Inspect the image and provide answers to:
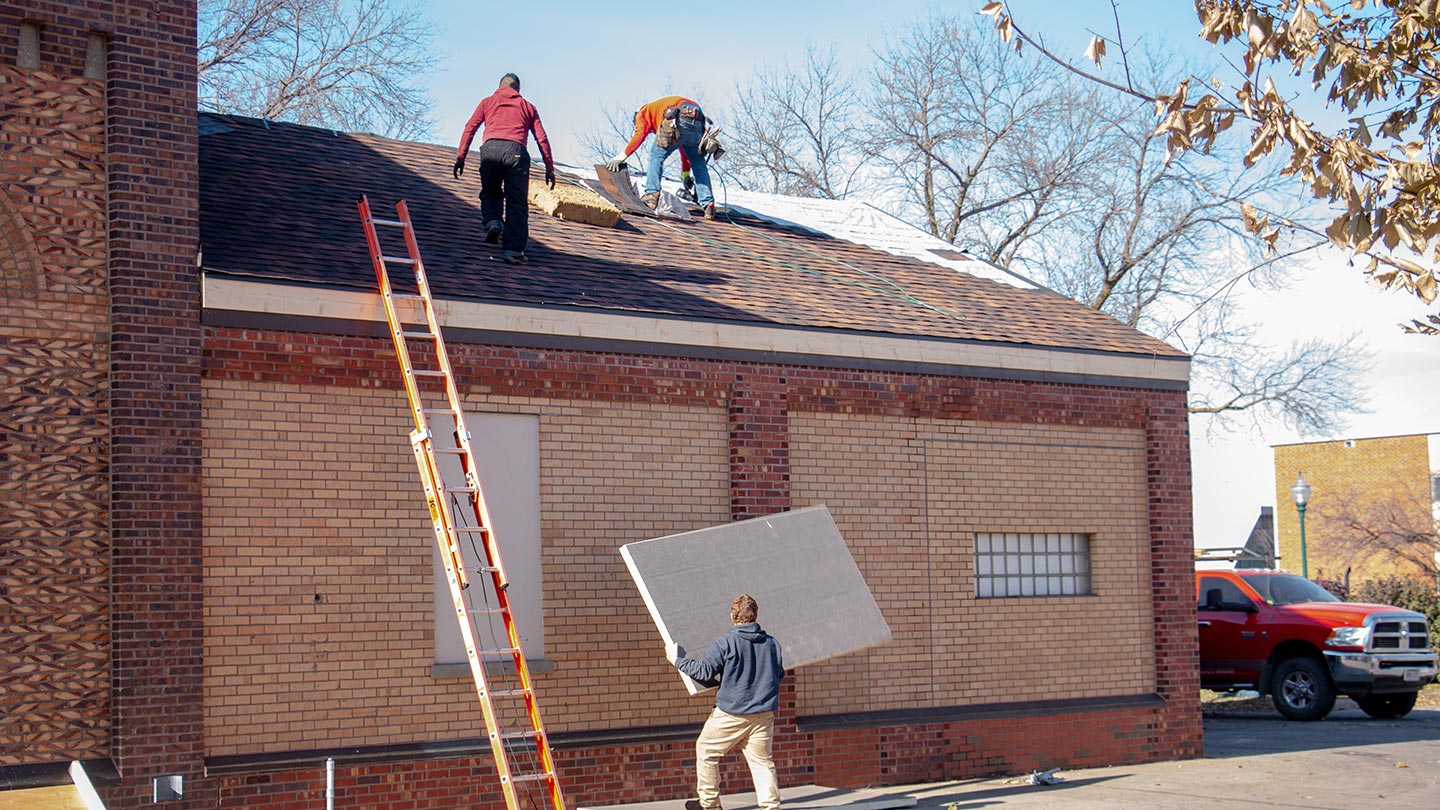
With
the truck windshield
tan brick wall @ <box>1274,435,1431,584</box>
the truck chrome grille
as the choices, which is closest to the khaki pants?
the truck chrome grille

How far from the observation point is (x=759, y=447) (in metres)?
13.3

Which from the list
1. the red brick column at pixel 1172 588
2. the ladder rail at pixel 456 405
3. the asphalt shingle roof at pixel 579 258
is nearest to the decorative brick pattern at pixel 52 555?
the asphalt shingle roof at pixel 579 258

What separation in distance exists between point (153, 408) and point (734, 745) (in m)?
4.64

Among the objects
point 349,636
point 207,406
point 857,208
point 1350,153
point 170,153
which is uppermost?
point 857,208

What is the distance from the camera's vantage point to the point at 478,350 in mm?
11820

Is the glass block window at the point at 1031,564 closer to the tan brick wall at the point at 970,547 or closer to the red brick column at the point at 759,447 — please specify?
the tan brick wall at the point at 970,547

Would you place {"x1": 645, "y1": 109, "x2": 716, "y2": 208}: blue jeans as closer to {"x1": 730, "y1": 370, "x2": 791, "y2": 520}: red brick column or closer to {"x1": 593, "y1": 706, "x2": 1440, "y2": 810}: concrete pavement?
{"x1": 730, "y1": 370, "x2": 791, "y2": 520}: red brick column

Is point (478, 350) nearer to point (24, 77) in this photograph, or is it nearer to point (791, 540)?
point (791, 540)

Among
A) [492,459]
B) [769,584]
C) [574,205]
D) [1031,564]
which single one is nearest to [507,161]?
[574,205]

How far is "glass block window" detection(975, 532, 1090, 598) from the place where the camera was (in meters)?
14.9

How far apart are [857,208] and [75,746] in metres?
12.9

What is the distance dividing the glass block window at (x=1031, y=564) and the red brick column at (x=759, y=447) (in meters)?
2.60

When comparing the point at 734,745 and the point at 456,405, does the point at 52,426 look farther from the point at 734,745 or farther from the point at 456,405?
the point at 734,745

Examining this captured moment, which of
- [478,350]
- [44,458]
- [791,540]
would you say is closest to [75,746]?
[44,458]
